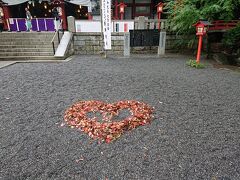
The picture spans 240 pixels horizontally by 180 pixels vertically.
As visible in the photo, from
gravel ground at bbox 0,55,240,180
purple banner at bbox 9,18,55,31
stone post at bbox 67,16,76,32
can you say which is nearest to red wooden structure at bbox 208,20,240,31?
gravel ground at bbox 0,55,240,180

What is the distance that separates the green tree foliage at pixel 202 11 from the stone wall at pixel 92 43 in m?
3.82

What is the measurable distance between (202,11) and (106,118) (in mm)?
9120

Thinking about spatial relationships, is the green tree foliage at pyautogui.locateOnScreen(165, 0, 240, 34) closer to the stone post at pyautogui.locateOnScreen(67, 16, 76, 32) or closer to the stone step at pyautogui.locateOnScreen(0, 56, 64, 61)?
the stone post at pyautogui.locateOnScreen(67, 16, 76, 32)

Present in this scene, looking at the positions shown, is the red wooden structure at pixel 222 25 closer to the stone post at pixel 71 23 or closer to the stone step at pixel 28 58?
the stone post at pixel 71 23

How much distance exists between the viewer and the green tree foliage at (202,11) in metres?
9.74

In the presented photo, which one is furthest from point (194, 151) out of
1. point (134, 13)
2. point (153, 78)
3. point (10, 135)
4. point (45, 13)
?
Answer: point (45, 13)

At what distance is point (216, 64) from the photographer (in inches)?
394

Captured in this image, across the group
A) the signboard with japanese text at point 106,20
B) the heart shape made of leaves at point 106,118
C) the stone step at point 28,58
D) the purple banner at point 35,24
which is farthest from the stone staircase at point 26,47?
the heart shape made of leaves at point 106,118

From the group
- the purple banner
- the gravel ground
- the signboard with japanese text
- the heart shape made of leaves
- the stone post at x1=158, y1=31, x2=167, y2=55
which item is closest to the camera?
the gravel ground

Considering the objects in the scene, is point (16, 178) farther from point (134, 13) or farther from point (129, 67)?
point (134, 13)

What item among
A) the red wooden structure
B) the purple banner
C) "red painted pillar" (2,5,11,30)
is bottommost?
the red wooden structure

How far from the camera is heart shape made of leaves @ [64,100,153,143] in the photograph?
3713mm

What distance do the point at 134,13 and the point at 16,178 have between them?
58.9ft

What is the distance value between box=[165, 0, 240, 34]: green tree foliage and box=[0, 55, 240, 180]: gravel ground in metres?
4.58
